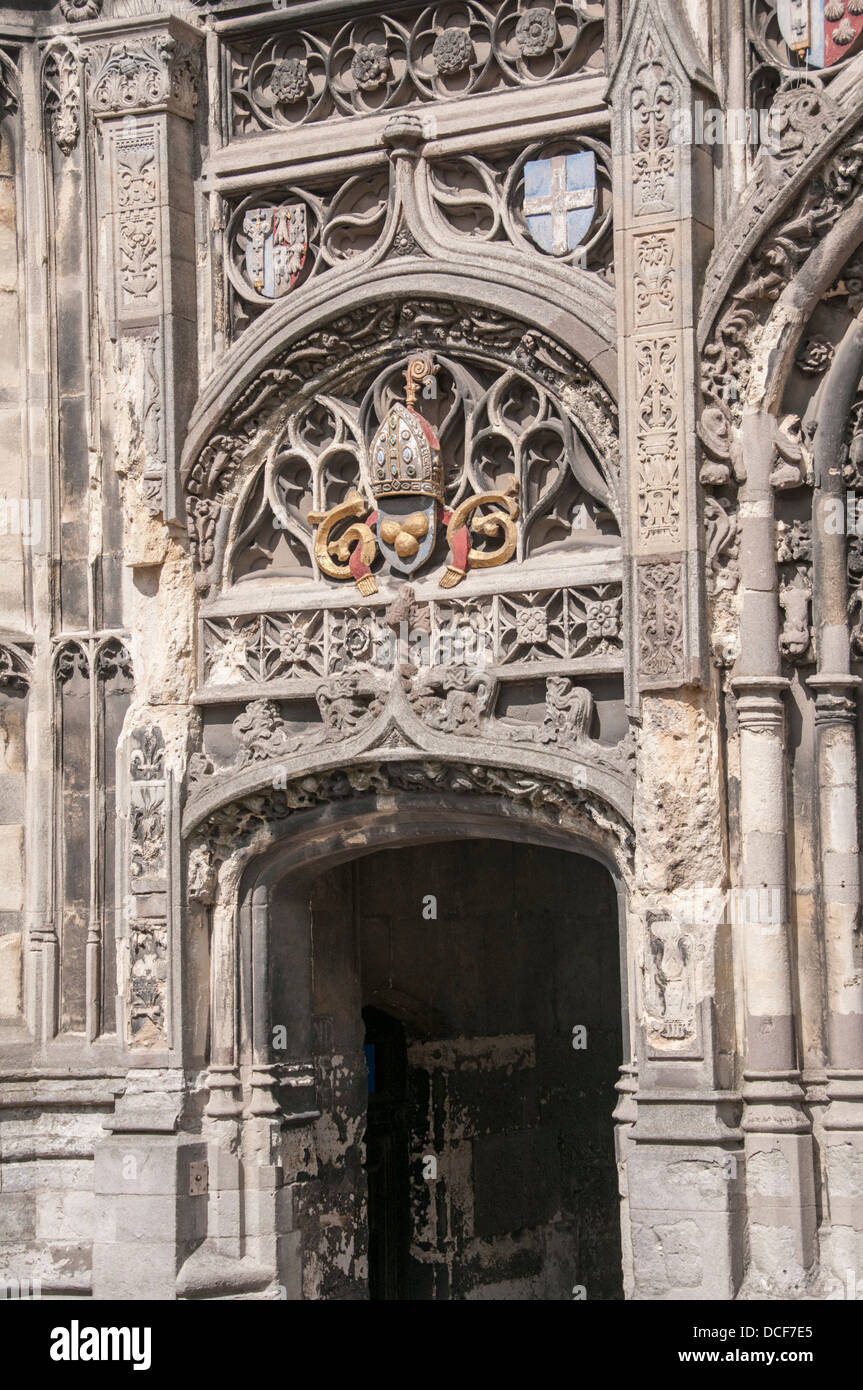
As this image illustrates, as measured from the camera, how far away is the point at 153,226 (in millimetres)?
12711

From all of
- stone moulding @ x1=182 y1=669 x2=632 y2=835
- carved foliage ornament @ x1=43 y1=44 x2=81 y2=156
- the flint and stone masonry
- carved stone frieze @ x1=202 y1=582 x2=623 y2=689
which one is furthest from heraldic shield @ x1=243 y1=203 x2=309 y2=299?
stone moulding @ x1=182 y1=669 x2=632 y2=835

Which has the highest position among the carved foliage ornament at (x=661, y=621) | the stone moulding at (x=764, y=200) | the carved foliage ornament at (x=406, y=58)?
the carved foliage ornament at (x=406, y=58)

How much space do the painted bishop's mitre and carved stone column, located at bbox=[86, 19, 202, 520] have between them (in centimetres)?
117

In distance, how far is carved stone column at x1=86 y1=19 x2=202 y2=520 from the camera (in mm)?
12688

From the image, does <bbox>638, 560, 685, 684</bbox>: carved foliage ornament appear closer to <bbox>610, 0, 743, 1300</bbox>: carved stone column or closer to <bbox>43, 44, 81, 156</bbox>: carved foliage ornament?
<bbox>610, 0, 743, 1300</bbox>: carved stone column

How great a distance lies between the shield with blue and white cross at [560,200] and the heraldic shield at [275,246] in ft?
4.29

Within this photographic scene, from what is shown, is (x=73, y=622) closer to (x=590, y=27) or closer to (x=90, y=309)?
(x=90, y=309)

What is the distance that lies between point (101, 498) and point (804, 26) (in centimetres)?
449

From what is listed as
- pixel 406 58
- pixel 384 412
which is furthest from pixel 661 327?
pixel 406 58

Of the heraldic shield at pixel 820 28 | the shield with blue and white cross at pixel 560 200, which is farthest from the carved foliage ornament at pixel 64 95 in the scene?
the heraldic shield at pixel 820 28

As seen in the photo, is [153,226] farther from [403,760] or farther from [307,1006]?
[307,1006]

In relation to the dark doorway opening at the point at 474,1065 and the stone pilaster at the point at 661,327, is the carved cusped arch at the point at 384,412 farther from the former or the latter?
the dark doorway opening at the point at 474,1065

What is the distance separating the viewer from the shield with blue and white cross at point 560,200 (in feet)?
38.9

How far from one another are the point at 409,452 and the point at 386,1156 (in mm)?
4979
